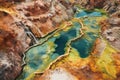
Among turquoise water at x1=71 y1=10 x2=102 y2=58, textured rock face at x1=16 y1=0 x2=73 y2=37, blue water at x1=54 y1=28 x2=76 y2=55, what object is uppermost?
textured rock face at x1=16 y1=0 x2=73 y2=37

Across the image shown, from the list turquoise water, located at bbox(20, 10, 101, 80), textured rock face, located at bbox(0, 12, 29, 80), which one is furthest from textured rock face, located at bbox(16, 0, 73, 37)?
textured rock face, located at bbox(0, 12, 29, 80)

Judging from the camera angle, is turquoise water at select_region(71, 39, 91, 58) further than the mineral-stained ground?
Yes

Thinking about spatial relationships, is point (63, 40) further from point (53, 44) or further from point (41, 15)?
point (41, 15)

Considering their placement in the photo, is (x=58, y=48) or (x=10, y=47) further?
(x=58, y=48)

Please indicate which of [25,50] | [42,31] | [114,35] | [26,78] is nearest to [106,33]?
[114,35]

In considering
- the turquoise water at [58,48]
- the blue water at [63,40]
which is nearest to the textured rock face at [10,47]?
the turquoise water at [58,48]

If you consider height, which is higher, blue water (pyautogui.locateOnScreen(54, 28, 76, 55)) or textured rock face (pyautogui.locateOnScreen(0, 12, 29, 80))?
textured rock face (pyautogui.locateOnScreen(0, 12, 29, 80))

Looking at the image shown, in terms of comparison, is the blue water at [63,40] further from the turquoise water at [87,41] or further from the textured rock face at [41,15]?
the textured rock face at [41,15]

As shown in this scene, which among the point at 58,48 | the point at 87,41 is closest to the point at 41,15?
the point at 58,48

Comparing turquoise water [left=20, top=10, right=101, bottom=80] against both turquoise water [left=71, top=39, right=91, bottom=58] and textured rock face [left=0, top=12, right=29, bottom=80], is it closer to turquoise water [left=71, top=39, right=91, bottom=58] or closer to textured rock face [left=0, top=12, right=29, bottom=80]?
turquoise water [left=71, top=39, right=91, bottom=58]
